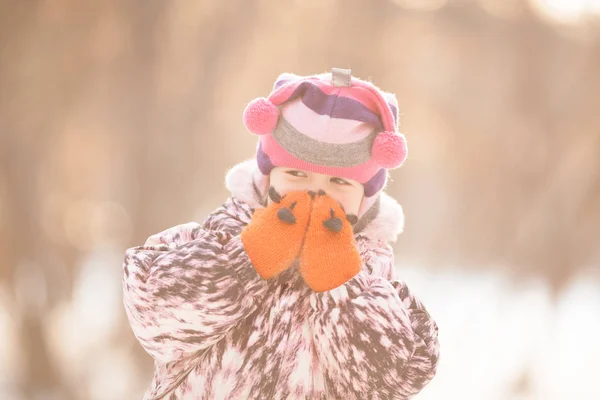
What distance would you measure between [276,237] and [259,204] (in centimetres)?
12

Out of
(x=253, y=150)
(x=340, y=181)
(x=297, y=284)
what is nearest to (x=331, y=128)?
(x=340, y=181)

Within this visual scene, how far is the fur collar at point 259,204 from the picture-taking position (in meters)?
0.87

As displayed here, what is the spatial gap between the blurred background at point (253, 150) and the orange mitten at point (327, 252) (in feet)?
4.83

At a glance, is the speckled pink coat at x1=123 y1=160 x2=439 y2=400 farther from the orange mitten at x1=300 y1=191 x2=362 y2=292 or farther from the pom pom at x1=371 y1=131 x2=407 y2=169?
the pom pom at x1=371 y1=131 x2=407 y2=169

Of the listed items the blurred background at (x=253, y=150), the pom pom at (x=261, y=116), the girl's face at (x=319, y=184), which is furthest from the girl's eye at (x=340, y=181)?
the blurred background at (x=253, y=150)

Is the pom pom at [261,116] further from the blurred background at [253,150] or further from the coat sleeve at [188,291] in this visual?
the blurred background at [253,150]

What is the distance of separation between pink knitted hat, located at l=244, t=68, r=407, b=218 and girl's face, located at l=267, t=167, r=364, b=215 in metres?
0.01

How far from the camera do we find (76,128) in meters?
2.16

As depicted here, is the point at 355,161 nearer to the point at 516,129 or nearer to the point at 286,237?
the point at 286,237

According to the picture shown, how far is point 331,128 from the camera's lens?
0.78 m

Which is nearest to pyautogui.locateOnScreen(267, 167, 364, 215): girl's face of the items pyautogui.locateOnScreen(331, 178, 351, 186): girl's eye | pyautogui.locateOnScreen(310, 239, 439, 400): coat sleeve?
pyautogui.locateOnScreen(331, 178, 351, 186): girl's eye

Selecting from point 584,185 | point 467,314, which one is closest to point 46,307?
point 467,314

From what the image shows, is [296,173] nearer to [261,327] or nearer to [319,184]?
[319,184]

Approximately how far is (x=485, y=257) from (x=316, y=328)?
188 cm
